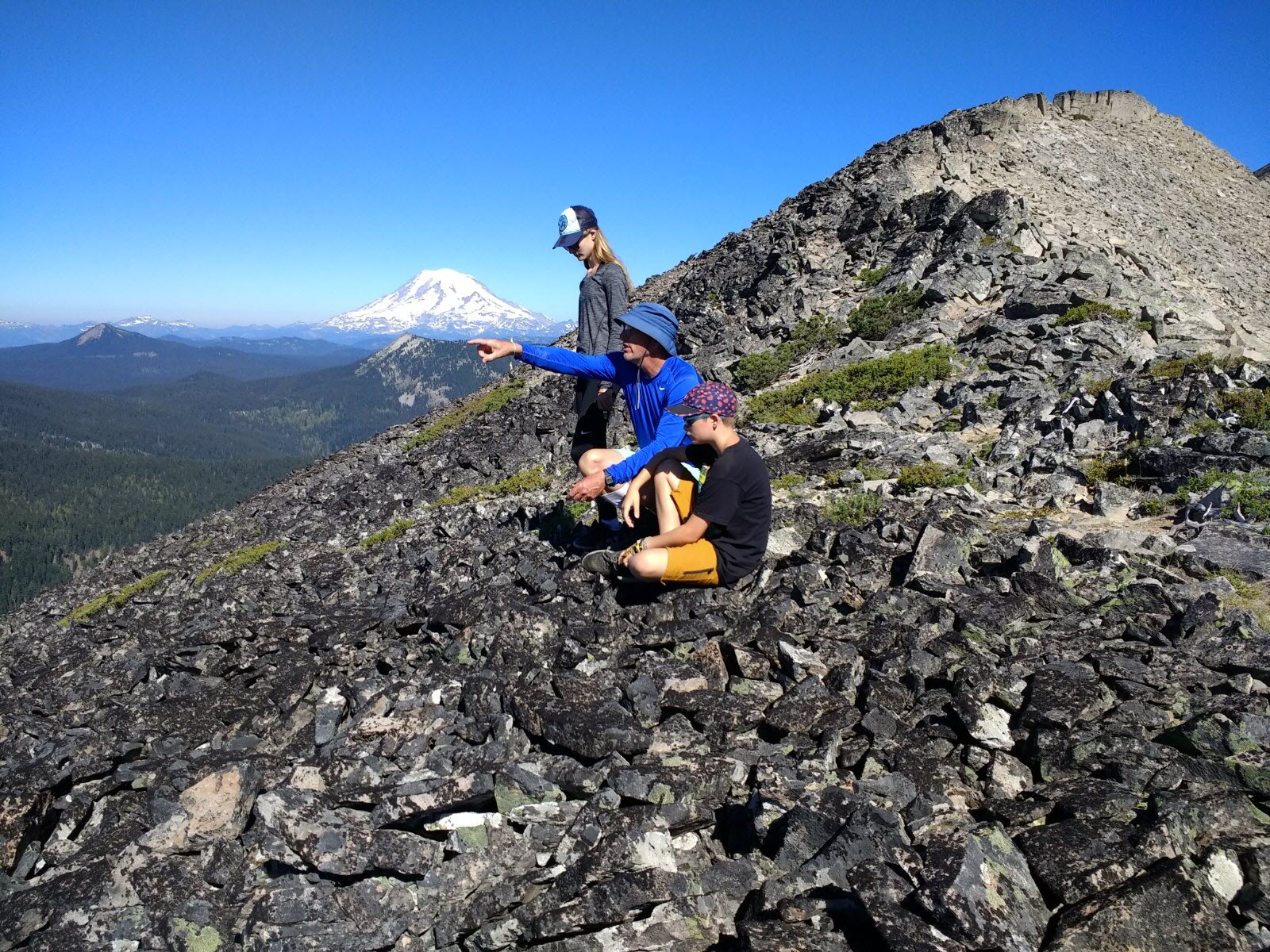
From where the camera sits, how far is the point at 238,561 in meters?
21.7

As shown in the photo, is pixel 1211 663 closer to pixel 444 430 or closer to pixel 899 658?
pixel 899 658

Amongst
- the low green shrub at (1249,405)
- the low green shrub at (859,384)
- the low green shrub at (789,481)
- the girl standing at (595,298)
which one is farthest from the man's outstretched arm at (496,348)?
the low green shrub at (1249,405)

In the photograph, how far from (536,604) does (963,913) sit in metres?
6.06

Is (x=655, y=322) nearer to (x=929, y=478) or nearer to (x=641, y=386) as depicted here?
(x=641, y=386)

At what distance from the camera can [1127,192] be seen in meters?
33.8

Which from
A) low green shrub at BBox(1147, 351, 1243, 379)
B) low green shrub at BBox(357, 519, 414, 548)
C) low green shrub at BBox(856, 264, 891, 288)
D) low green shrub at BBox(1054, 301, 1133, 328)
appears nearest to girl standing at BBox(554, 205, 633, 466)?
low green shrub at BBox(357, 519, 414, 548)

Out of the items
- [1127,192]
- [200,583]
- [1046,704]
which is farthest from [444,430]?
[1127,192]

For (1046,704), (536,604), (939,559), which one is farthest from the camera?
(536,604)

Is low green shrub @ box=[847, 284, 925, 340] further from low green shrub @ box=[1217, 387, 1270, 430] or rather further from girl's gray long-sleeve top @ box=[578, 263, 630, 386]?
girl's gray long-sleeve top @ box=[578, 263, 630, 386]

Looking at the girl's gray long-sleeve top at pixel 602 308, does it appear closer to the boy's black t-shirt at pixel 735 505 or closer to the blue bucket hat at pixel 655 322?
the blue bucket hat at pixel 655 322

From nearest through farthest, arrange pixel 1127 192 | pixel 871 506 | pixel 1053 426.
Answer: pixel 871 506 < pixel 1053 426 < pixel 1127 192

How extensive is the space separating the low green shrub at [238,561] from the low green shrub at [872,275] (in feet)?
74.7

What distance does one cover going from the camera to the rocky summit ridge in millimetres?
4633

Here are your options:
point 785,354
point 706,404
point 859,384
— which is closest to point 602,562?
point 706,404
